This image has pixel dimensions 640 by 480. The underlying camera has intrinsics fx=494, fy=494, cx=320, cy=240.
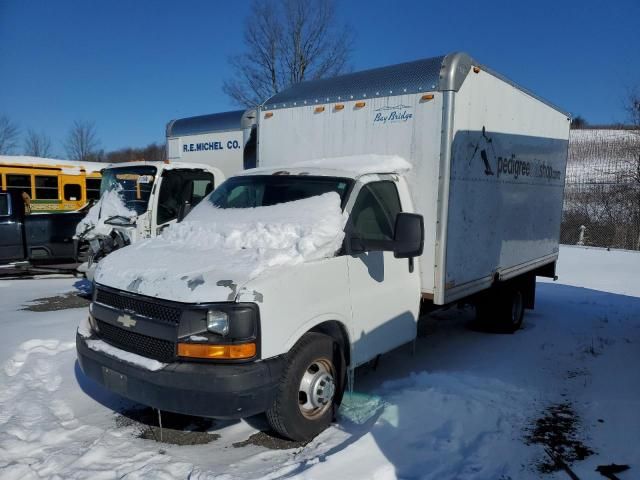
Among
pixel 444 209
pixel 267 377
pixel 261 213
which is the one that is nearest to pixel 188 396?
pixel 267 377

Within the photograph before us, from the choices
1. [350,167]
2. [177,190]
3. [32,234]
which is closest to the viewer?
[350,167]

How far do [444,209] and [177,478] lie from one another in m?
3.19

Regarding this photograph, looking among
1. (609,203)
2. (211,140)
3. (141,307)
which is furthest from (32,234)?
(609,203)

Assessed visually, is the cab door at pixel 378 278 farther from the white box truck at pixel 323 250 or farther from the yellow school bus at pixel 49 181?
the yellow school bus at pixel 49 181

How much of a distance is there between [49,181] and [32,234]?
22.7 feet

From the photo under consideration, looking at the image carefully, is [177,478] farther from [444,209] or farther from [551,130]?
[551,130]

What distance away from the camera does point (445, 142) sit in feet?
15.3

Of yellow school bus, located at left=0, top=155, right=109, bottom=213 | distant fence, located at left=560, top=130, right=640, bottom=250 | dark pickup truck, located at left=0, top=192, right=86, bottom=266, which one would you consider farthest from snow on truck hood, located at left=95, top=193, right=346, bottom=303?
distant fence, located at left=560, top=130, right=640, bottom=250

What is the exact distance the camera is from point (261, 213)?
4.22 meters

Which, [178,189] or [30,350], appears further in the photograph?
[178,189]

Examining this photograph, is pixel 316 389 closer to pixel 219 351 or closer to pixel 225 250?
pixel 219 351

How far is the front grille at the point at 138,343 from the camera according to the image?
328 cm

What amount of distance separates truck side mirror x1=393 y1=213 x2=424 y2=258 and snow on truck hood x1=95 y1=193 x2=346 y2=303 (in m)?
0.45

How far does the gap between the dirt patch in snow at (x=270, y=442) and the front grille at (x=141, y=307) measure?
3.83 ft
